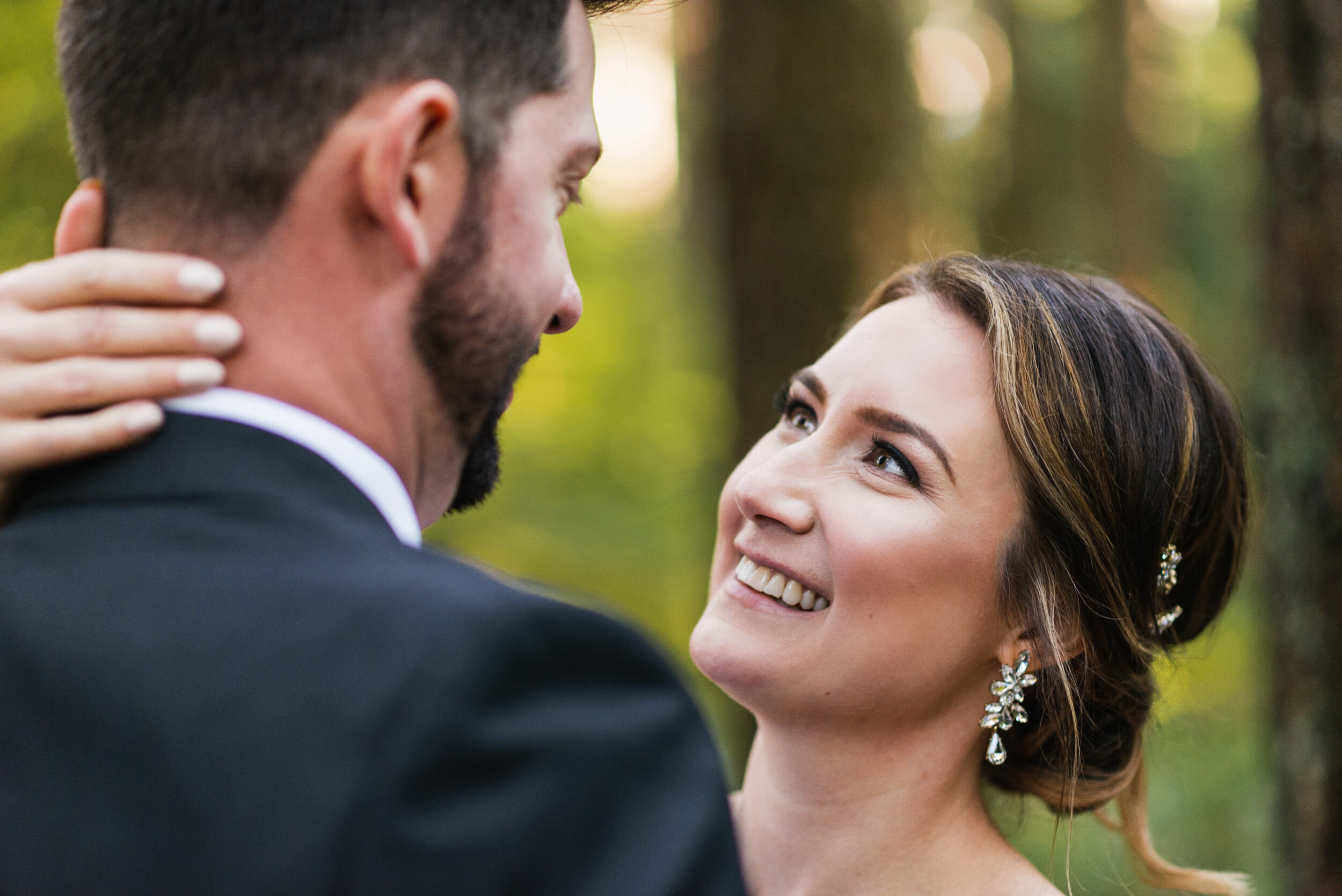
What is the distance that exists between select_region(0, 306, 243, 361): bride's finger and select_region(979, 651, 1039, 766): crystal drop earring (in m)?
1.91

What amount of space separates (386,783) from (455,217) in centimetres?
76

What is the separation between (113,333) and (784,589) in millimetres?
1547

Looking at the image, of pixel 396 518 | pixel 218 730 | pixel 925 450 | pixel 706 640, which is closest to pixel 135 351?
pixel 396 518

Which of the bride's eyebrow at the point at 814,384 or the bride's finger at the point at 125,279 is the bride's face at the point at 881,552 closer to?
the bride's eyebrow at the point at 814,384

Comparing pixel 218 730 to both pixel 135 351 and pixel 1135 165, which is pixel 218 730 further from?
pixel 1135 165

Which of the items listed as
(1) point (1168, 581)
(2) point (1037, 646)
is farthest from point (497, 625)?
(1) point (1168, 581)

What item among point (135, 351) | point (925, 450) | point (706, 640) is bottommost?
point (706, 640)

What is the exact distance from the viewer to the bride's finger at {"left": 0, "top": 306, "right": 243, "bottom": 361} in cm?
147

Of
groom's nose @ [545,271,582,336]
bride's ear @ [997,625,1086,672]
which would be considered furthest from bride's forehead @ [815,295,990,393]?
groom's nose @ [545,271,582,336]

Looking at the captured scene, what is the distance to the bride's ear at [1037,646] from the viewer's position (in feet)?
8.75

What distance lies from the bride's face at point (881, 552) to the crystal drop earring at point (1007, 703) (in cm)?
5

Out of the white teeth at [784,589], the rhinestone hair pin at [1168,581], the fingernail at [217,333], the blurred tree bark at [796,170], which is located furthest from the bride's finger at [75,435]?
the blurred tree bark at [796,170]

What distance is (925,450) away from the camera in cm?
258

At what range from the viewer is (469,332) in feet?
5.39
